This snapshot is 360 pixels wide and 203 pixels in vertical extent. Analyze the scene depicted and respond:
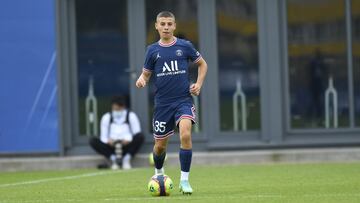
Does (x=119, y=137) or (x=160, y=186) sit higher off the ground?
(x=119, y=137)

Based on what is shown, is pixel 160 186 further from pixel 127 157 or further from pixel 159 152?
pixel 127 157

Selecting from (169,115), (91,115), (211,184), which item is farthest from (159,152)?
(91,115)

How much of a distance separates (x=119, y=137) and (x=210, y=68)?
218cm

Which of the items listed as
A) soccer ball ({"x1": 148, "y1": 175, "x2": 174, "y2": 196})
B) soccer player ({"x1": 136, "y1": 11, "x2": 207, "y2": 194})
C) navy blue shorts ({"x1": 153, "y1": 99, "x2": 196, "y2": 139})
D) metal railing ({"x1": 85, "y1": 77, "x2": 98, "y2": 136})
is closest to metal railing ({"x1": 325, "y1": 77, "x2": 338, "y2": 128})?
metal railing ({"x1": 85, "y1": 77, "x2": 98, "y2": 136})

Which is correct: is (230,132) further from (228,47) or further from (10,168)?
(10,168)

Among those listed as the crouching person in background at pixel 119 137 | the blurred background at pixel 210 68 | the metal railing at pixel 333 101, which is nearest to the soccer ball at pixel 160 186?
the crouching person in background at pixel 119 137

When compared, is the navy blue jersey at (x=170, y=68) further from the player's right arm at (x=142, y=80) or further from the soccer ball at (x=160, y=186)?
the soccer ball at (x=160, y=186)

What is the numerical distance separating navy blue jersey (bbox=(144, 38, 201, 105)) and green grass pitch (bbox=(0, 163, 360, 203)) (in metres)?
1.17

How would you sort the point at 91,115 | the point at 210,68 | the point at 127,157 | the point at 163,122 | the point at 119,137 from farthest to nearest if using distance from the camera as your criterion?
1. the point at 91,115
2. the point at 210,68
3. the point at 119,137
4. the point at 127,157
5. the point at 163,122

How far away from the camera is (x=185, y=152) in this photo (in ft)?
41.9

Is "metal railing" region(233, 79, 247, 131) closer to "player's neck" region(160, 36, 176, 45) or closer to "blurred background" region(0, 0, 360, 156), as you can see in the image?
"blurred background" region(0, 0, 360, 156)

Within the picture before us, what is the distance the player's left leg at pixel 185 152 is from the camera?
12656mm

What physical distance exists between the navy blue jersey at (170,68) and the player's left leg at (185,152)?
15.7 inches

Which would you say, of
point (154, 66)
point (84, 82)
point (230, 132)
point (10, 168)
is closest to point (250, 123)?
point (230, 132)
